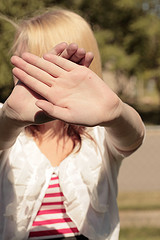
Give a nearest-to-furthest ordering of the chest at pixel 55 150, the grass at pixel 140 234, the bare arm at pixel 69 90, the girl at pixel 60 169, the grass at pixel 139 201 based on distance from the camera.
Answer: the bare arm at pixel 69 90 → the girl at pixel 60 169 → the chest at pixel 55 150 → the grass at pixel 140 234 → the grass at pixel 139 201

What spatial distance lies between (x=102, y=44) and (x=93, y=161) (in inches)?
493

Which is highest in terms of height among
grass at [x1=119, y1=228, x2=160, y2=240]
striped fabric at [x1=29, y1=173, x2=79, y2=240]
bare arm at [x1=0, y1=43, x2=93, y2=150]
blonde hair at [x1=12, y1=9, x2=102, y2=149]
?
bare arm at [x1=0, y1=43, x2=93, y2=150]

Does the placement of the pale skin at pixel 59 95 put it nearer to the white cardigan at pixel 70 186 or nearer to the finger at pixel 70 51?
the finger at pixel 70 51

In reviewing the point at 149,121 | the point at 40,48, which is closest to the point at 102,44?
the point at 149,121

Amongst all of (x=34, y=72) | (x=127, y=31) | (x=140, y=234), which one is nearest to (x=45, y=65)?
(x=34, y=72)

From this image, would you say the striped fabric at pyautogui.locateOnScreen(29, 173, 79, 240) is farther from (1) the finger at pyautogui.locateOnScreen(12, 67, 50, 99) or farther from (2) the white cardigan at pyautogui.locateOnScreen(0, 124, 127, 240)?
(1) the finger at pyautogui.locateOnScreen(12, 67, 50, 99)

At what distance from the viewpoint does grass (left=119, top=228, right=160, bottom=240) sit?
4727 mm

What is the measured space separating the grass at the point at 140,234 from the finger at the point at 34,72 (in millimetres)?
3595

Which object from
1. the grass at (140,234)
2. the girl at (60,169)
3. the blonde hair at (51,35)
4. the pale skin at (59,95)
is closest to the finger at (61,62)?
the pale skin at (59,95)

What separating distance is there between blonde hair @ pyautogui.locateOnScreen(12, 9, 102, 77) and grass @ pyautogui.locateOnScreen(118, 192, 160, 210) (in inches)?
184

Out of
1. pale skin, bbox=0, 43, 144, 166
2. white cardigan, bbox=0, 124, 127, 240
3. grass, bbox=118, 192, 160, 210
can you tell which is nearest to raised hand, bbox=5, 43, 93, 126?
pale skin, bbox=0, 43, 144, 166

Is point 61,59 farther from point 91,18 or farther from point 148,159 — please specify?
point 91,18

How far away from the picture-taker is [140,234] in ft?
15.9

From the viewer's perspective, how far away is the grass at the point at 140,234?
15.5 ft
